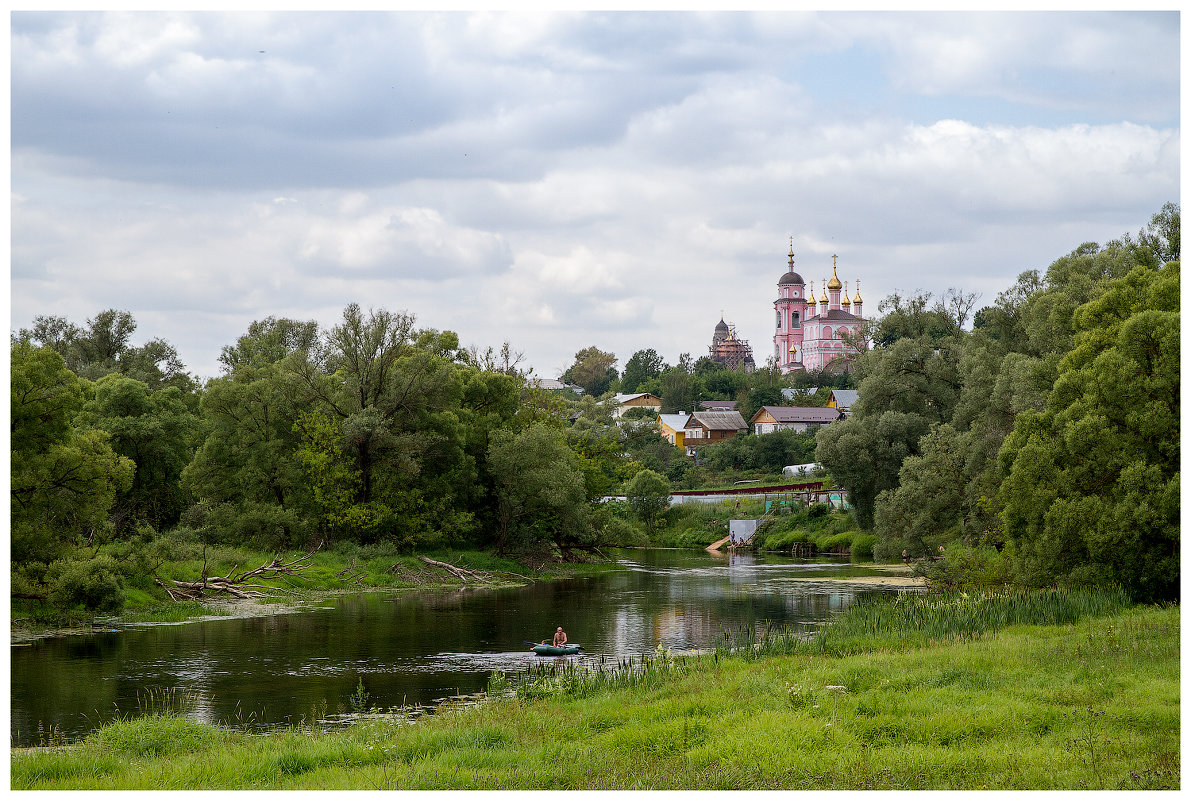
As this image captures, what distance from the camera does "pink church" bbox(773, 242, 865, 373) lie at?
170750 mm

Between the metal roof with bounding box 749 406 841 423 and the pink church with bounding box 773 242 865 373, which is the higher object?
the pink church with bounding box 773 242 865 373

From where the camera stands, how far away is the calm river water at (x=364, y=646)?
19.4 m

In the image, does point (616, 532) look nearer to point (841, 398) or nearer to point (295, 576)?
point (295, 576)

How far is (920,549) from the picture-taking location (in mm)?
42938

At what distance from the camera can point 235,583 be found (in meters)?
36.6

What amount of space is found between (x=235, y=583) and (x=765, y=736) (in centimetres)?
2856

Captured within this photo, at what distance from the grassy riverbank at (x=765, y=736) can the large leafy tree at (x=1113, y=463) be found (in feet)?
21.0

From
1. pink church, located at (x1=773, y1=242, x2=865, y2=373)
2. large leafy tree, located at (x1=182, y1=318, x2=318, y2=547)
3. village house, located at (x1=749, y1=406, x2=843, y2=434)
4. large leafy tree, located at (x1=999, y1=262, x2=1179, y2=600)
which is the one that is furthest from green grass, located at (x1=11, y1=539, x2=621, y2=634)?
pink church, located at (x1=773, y1=242, x2=865, y2=373)

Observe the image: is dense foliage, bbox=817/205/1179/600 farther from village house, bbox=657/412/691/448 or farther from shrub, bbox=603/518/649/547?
village house, bbox=657/412/691/448

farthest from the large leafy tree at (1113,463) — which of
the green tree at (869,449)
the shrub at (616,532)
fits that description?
the shrub at (616,532)

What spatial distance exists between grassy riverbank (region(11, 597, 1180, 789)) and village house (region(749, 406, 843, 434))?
95.2 metres

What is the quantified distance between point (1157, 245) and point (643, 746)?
35620mm

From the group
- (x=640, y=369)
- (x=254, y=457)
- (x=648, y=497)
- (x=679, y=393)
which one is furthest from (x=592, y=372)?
(x=254, y=457)

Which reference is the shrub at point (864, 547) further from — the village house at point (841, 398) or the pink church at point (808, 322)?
the pink church at point (808, 322)
